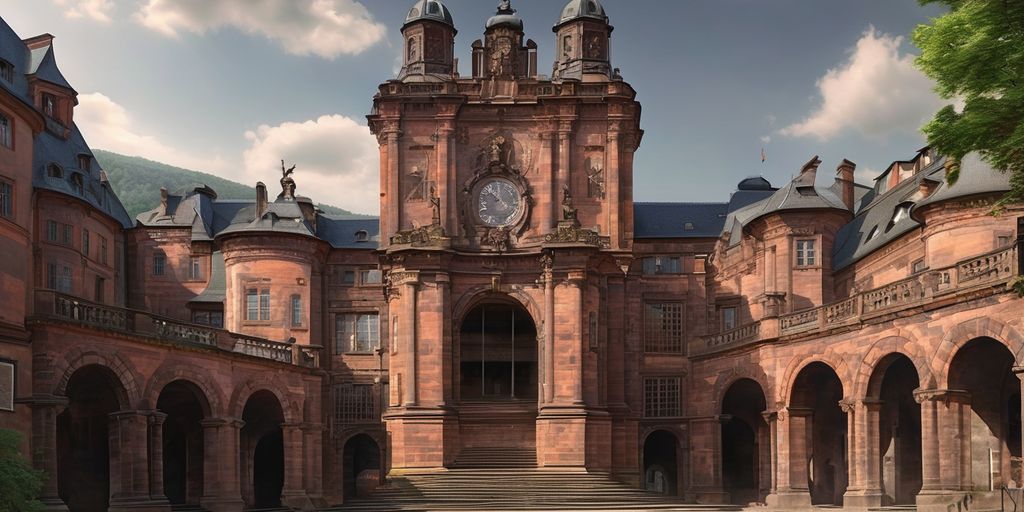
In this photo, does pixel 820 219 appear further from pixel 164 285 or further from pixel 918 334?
pixel 164 285

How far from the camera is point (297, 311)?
71.8 metres

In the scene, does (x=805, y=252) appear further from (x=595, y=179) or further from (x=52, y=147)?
(x=52, y=147)

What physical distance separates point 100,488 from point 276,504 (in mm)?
19509

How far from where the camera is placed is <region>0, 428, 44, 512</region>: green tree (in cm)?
3183

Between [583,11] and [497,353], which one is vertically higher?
[583,11]

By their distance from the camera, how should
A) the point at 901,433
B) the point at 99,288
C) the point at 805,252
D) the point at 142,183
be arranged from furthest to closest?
the point at 142,183
the point at 99,288
the point at 805,252
the point at 901,433

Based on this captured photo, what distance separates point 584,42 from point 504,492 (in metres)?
25.3

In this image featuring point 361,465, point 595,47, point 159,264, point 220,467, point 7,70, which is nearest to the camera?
point 220,467

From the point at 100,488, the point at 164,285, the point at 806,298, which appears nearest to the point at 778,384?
the point at 806,298

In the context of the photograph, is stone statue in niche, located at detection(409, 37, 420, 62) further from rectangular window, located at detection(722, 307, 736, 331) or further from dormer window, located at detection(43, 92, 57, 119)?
rectangular window, located at detection(722, 307, 736, 331)

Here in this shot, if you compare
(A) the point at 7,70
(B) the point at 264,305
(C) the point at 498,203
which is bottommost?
(B) the point at 264,305

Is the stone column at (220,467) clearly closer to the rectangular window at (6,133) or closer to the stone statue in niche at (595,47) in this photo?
the rectangular window at (6,133)

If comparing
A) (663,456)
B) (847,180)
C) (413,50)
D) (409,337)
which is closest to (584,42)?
(413,50)

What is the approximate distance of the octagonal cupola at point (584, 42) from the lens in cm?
6694
